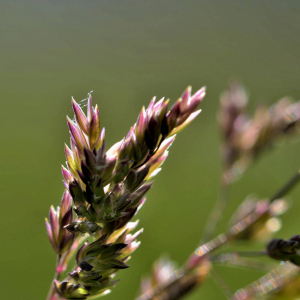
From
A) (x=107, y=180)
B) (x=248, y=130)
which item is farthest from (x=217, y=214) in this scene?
(x=107, y=180)

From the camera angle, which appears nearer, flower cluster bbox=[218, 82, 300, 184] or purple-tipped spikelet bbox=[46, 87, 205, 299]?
purple-tipped spikelet bbox=[46, 87, 205, 299]

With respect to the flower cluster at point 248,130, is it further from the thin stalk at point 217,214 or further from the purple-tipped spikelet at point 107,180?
the purple-tipped spikelet at point 107,180

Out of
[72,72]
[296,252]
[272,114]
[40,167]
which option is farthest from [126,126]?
[296,252]

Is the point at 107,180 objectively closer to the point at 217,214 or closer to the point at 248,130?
the point at 217,214

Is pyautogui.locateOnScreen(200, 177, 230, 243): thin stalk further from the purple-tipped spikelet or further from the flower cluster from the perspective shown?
the purple-tipped spikelet

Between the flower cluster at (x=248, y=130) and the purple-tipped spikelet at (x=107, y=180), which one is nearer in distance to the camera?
the purple-tipped spikelet at (x=107, y=180)

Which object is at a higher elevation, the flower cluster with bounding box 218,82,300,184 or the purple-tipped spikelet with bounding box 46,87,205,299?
the flower cluster with bounding box 218,82,300,184

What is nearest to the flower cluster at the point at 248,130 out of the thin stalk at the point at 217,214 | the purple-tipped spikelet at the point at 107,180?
the thin stalk at the point at 217,214

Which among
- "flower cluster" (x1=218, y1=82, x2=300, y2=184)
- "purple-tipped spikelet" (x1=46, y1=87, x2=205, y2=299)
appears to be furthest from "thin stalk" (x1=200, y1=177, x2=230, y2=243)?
"purple-tipped spikelet" (x1=46, y1=87, x2=205, y2=299)

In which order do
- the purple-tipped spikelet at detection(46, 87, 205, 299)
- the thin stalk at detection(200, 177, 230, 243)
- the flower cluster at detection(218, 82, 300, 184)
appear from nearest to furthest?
the purple-tipped spikelet at detection(46, 87, 205, 299), the thin stalk at detection(200, 177, 230, 243), the flower cluster at detection(218, 82, 300, 184)
